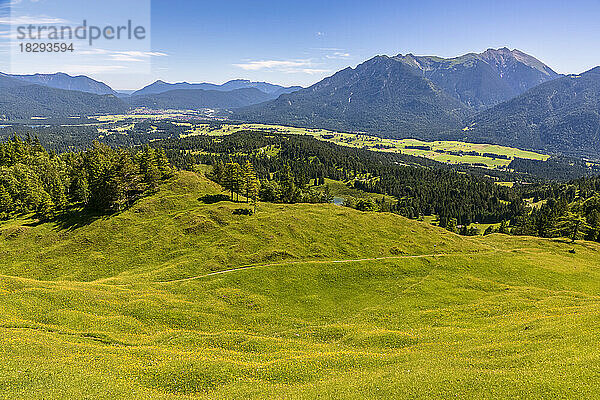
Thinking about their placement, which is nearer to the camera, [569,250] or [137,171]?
[569,250]

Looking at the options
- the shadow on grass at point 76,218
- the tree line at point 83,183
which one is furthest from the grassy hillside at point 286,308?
the tree line at point 83,183

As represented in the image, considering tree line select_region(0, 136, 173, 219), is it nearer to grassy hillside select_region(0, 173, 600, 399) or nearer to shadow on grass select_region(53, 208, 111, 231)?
shadow on grass select_region(53, 208, 111, 231)

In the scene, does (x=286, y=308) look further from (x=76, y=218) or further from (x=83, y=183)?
(x=83, y=183)

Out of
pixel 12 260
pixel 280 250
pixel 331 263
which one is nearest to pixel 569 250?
pixel 331 263

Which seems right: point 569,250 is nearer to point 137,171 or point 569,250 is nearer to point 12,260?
point 137,171

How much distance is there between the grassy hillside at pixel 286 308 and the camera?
3478 cm

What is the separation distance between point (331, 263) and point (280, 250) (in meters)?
15.5

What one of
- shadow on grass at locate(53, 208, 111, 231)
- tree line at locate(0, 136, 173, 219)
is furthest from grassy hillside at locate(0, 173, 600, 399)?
tree line at locate(0, 136, 173, 219)

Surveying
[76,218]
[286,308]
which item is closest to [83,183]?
[76,218]

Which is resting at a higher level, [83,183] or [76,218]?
[83,183]

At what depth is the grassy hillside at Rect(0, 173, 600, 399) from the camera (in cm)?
3478

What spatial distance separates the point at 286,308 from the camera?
67.6 meters

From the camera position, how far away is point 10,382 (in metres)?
31.0

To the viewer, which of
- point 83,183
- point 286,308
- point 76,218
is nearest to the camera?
point 286,308
